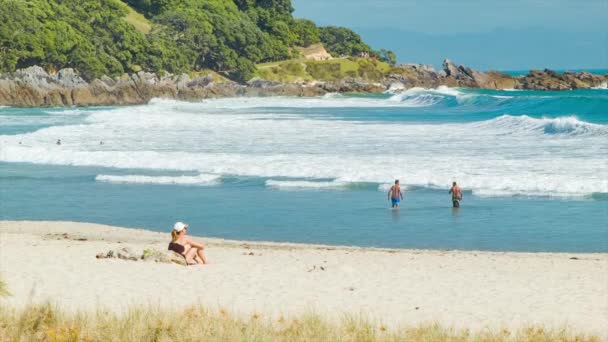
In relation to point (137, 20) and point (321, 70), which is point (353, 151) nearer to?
point (321, 70)

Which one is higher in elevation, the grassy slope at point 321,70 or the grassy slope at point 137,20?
the grassy slope at point 137,20

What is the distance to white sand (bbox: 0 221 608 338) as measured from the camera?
11.2 m

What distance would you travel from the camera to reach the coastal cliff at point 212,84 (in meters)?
81.5

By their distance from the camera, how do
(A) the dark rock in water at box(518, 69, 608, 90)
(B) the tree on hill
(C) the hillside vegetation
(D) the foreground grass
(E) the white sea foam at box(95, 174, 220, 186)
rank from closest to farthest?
1. (D) the foreground grass
2. (E) the white sea foam at box(95, 174, 220, 186)
3. (C) the hillside vegetation
4. (A) the dark rock in water at box(518, 69, 608, 90)
5. (B) the tree on hill

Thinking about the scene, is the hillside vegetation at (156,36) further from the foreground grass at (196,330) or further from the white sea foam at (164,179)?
the foreground grass at (196,330)

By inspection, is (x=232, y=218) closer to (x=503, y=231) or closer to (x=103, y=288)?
(x=503, y=231)

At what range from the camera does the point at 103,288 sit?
12.5m

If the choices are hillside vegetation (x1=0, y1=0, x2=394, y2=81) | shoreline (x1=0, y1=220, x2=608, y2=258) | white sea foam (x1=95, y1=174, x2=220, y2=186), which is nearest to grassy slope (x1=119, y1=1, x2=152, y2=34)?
hillside vegetation (x1=0, y1=0, x2=394, y2=81)

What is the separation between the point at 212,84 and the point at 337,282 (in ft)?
319

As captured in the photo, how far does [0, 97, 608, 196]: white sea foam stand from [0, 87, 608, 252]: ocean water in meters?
0.07

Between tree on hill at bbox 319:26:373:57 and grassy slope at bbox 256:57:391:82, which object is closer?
grassy slope at bbox 256:57:391:82

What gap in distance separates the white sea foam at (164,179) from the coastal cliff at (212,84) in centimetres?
5514

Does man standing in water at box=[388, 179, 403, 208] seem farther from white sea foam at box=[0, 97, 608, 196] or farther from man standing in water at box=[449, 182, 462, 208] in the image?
white sea foam at box=[0, 97, 608, 196]

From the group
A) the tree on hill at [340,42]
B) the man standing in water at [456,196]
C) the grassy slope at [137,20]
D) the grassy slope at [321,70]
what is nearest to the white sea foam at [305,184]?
the man standing in water at [456,196]
